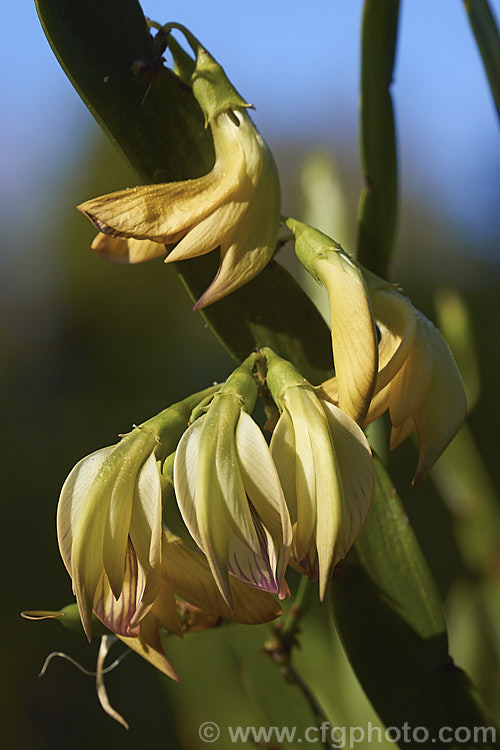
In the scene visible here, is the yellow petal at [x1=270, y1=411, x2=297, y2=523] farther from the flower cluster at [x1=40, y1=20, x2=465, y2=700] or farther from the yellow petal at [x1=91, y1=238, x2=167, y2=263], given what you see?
the yellow petal at [x1=91, y1=238, x2=167, y2=263]

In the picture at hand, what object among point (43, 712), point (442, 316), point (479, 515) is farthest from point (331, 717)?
point (43, 712)

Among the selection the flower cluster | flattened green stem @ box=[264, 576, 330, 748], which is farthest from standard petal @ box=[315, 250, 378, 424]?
flattened green stem @ box=[264, 576, 330, 748]

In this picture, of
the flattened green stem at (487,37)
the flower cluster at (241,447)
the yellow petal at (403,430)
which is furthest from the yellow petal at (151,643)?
the flattened green stem at (487,37)

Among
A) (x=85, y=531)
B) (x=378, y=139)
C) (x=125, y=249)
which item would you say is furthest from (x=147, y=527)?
(x=378, y=139)

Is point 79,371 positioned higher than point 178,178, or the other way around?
point 178,178

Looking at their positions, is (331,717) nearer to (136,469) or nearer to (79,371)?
(136,469)

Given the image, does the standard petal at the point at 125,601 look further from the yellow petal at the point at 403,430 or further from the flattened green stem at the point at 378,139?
the flattened green stem at the point at 378,139
